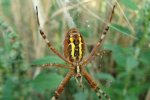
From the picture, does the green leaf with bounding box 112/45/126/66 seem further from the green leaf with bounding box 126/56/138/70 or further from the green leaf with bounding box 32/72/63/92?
the green leaf with bounding box 32/72/63/92

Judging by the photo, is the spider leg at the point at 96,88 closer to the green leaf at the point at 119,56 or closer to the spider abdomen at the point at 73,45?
the spider abdomen at the point at 73,45

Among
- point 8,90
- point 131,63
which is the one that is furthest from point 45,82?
point 131,63

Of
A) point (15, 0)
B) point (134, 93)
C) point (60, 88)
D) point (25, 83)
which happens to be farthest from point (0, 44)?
point (134, 93)

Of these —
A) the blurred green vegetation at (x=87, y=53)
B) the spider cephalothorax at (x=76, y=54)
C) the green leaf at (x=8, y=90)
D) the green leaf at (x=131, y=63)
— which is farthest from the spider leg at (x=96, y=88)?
the green leaf at (x=8, y=90)

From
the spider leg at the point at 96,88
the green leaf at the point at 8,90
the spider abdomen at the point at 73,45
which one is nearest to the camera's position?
the spider abdomen at the point at 73,45

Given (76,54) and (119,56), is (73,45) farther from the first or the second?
(119,56)

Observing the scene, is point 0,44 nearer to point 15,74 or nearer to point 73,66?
point 15,74

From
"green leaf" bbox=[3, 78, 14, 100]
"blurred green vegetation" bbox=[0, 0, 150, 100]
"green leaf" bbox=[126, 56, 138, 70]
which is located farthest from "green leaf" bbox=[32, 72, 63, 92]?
"green leaf" bbox=[126, 56, 138, 70]
